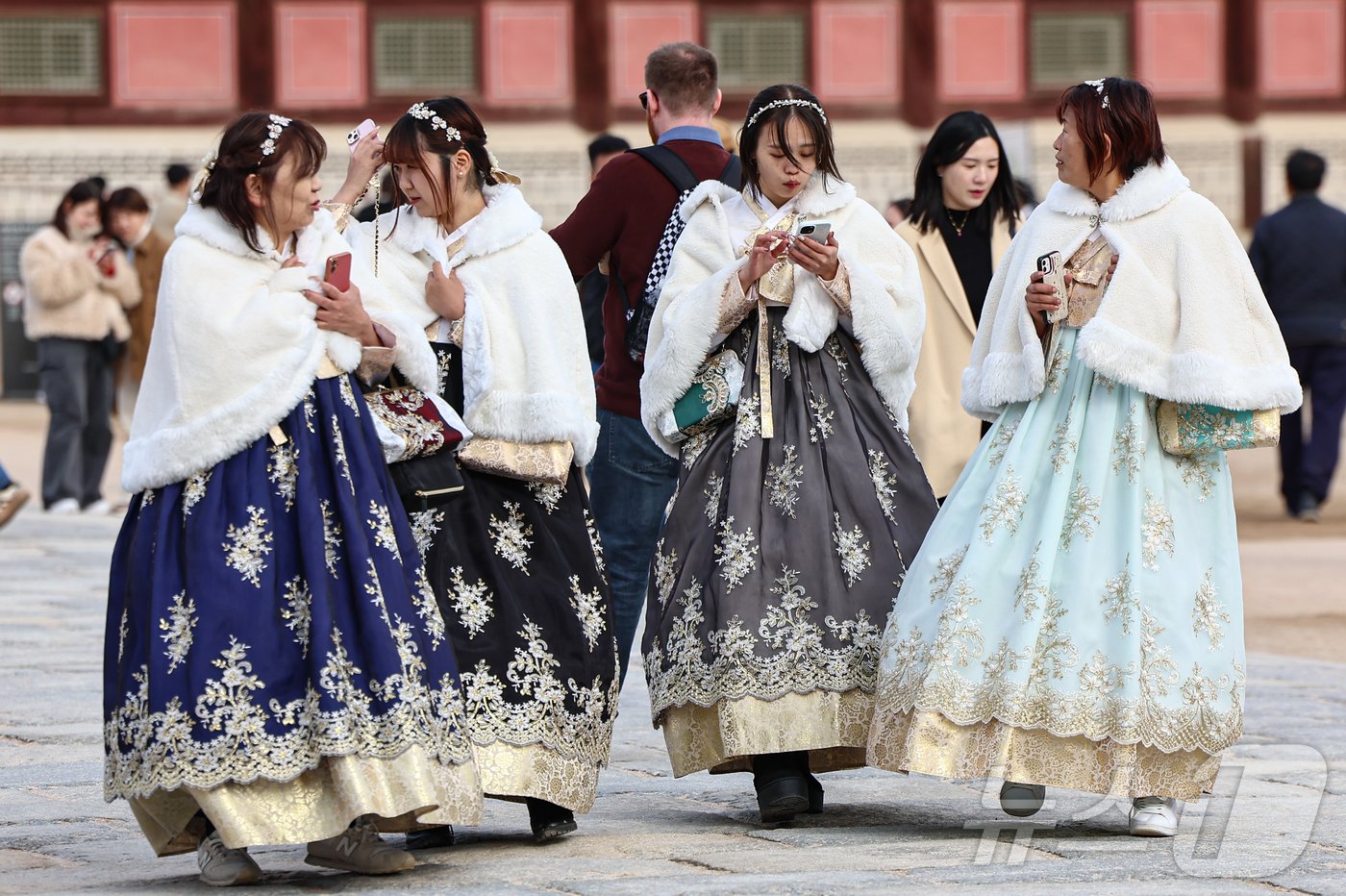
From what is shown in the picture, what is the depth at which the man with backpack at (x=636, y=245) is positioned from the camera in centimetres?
616

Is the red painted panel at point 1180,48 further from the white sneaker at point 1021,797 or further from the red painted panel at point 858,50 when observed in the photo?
the white sneaker at point 1021,797

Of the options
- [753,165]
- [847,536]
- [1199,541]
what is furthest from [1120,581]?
[753,165]

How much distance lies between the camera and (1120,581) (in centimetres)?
497

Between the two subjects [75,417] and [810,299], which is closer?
[810,299]

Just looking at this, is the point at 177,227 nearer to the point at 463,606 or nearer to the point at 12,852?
the point at 463,606

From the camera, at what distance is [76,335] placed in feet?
42.1

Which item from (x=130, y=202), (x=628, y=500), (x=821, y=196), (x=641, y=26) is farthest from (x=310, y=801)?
(x=641, y=26)

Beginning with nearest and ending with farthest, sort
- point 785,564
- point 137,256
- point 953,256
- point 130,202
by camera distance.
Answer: point 785,564
point 953,256
point 137,256
point 130,202

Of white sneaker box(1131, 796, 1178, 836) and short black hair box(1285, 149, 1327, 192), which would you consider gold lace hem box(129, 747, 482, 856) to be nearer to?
white sneaker box(1131, 796, 1178, 836)

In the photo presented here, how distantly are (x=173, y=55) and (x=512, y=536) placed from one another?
18.2 meters

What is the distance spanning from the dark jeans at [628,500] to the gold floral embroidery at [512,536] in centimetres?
127

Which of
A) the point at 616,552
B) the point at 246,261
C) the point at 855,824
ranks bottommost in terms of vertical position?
the point at 855,824

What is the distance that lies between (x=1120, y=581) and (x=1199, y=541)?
21 centimetres

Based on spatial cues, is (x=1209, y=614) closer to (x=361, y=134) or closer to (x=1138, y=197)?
(x=1138, y=197)
